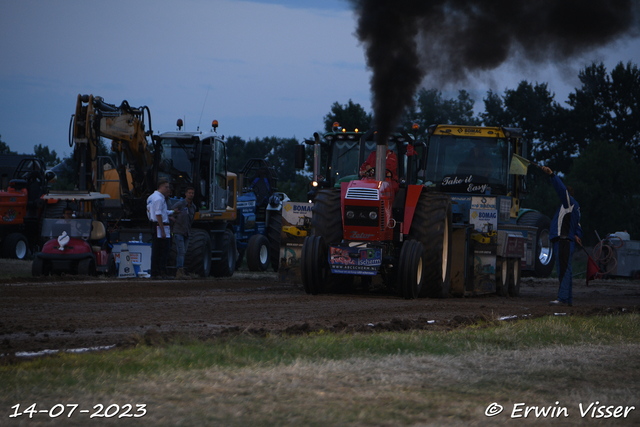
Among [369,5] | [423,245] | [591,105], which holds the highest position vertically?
[591,105]

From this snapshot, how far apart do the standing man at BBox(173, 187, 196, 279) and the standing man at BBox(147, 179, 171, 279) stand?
0.82 feet

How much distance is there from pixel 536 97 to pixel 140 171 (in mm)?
49747

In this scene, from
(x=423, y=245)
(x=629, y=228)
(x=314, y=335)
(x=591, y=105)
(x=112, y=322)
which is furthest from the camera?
(x=591, y=105)

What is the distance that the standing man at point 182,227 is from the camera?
17.1 meters

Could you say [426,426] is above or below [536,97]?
below

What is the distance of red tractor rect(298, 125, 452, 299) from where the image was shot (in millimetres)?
12391

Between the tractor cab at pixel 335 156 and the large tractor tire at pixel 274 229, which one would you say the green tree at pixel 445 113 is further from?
the tractor cab at pixel 335 156

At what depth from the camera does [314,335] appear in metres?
7.61

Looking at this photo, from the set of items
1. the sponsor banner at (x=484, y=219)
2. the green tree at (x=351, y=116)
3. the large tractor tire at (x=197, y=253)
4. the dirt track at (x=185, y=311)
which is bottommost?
the dirt track at (x=185, y=311)

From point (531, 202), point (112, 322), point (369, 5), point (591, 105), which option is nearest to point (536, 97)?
point (591, 105)

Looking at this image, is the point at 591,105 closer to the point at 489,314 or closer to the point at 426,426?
the point at 489,314

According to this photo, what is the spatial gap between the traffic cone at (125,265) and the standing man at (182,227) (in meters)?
0.94

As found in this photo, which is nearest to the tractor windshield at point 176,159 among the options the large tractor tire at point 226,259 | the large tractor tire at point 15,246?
Answer: the large tractor tire at point 226,259

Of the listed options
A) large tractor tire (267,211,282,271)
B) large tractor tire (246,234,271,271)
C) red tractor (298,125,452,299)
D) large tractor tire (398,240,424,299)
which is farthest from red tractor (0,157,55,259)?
large tractor tire (398,240,424,299)
